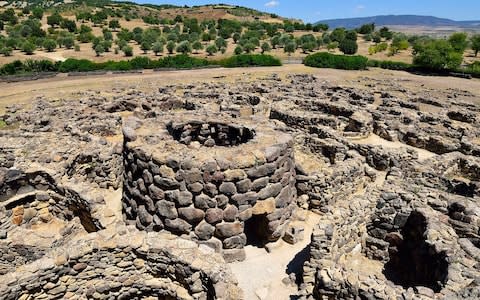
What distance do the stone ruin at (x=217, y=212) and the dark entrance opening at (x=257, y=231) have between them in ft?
0.16

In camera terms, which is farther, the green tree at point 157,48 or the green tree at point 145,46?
the green tree at point 145,46

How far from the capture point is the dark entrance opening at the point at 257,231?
13.2 m

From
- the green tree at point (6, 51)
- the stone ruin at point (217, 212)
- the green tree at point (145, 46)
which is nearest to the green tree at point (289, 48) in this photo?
the green tree at point (145, 46)

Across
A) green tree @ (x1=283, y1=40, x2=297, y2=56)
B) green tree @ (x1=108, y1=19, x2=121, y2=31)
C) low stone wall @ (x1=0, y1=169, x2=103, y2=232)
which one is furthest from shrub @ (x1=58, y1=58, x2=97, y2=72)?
green tree @ (x1=108, y1=19, x2=121, y2=31)

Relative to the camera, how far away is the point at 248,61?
64375 mm

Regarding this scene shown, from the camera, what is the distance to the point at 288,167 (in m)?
13.7

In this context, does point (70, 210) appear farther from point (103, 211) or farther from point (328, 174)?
point (328, 174)

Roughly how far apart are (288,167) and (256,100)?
17660 mm

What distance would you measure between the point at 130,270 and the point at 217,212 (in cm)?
374

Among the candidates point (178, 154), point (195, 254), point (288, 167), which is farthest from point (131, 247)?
point (288, 167)

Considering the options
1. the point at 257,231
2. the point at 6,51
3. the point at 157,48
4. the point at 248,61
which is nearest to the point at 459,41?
the point at 248,61

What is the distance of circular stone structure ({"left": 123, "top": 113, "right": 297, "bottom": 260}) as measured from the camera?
39.1 ft

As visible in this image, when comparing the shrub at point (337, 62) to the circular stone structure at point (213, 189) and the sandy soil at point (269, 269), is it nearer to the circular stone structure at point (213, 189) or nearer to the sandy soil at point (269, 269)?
the circular stone structure at point (213, 189)

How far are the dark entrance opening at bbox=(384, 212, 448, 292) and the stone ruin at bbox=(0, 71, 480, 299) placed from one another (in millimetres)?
37
